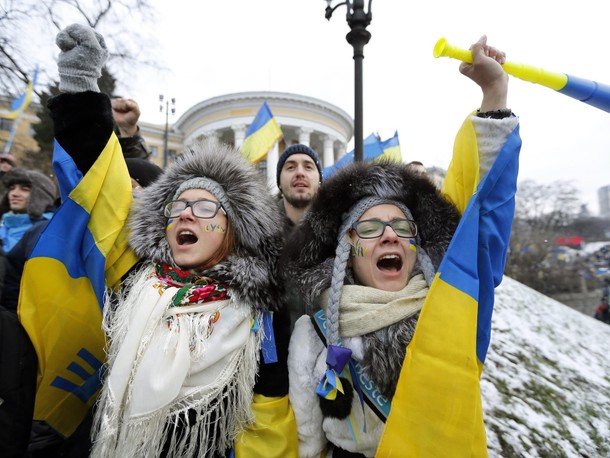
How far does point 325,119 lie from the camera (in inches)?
1241

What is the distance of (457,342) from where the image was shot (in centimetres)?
133

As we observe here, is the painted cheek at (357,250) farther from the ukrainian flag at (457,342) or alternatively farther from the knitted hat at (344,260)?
the ukrainian flag at (457,342)

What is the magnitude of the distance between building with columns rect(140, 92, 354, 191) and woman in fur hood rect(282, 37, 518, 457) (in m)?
23.7

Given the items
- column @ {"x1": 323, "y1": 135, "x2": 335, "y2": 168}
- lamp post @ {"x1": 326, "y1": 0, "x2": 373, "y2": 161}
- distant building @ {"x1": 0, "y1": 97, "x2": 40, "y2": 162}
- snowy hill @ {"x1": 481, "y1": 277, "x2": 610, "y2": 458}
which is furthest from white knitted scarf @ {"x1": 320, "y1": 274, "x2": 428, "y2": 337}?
column @ {"x1": 323, "y1": 135, "x2": 335, "y2": 168}

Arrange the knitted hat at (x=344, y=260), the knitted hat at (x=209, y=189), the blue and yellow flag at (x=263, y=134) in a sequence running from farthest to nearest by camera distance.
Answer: the blue and yellow flag at (x=263, y=134), the knitted hat at (x=209, y=189), the knitted hat at (x=344, y=260)

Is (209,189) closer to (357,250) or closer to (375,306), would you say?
(357,250)

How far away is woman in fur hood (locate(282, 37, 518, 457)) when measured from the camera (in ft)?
5.04

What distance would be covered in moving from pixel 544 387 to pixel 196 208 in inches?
136

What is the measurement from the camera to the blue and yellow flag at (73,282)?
1682 millimetres

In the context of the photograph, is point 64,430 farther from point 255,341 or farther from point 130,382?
point 255,341

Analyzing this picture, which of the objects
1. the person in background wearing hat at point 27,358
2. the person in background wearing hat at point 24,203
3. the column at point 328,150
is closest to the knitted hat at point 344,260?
the person in background wearing hat at point 27,358

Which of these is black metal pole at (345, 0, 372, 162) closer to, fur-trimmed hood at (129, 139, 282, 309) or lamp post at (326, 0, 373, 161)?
lamp post at (326, 0, 373, 161)

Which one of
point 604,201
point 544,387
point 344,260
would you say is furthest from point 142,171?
point 604,201

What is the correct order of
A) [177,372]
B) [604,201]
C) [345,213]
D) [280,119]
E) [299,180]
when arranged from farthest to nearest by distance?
1. [604,201]
2. [280,119]
3. [299,180]
4. [345,213]
5. [177,372]
